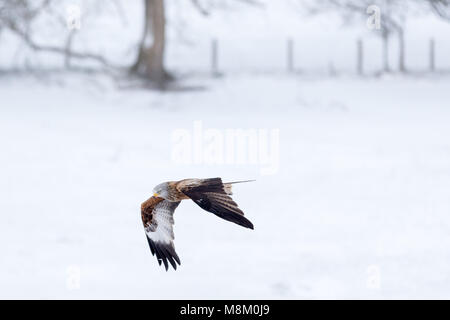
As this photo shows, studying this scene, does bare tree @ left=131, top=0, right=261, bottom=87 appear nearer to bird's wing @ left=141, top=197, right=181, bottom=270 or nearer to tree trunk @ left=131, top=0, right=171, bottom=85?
tree trunk @ left=131, top=0, right=171, bottom=85

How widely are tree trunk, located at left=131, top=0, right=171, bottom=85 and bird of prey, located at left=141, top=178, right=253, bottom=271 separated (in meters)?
12.8

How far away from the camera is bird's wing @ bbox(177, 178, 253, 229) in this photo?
1.98 m

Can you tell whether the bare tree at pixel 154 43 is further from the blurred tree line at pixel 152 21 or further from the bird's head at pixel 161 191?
the bird's head at pixel 161 191

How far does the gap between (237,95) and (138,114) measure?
9.05 ft

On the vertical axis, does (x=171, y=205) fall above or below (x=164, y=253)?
above

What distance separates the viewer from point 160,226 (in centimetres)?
254

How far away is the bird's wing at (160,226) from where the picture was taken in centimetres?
247

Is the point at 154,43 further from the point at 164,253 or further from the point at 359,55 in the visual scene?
the point at 164,253

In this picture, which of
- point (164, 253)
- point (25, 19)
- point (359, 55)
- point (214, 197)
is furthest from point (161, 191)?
point (359, 55)

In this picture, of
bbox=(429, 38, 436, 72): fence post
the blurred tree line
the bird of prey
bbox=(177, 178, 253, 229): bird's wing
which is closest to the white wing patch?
the bird of prey

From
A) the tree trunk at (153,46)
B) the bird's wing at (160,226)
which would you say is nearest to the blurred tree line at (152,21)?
the tree trunk at (153,46)

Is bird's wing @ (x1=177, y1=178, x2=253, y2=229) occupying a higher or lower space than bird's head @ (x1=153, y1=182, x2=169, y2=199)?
higher

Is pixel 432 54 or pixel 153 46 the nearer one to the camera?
pixel 153 46

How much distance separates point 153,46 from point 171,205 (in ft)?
43.1
